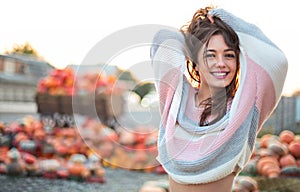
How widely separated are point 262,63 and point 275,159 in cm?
208

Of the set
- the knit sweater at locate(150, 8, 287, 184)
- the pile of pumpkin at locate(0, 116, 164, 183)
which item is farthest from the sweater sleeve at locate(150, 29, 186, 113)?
the pile of pumpkin at locate(0, 116, 164, 183)

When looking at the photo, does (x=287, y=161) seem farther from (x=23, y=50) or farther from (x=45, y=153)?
(x=23, y=50)

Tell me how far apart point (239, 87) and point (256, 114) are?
66 mm

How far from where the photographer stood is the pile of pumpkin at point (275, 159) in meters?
2.96

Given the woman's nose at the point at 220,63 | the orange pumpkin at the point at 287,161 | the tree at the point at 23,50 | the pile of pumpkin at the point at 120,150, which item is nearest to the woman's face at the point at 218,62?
the woman's nose at the point at 220,63

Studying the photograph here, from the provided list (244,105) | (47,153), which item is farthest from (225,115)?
(47,153)

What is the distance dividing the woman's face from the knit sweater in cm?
2

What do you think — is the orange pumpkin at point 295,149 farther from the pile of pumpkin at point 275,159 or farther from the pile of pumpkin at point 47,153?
the pile of pumpkin at point 47,153

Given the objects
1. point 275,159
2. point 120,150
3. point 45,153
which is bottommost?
point 45,153

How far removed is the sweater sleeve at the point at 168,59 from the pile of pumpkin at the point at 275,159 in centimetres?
192

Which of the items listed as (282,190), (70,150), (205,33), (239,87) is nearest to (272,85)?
(239,87)

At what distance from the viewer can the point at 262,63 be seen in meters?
1.07

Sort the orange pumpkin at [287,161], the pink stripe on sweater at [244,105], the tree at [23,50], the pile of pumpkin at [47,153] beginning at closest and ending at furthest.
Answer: the pink stripe on sweater at [244,105] → the pile of pumpkin at [47,153] → the orange pumpkin at [287,161] → the tree at [23,50]

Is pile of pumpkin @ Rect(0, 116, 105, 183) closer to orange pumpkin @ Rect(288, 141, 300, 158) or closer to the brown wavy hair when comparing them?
orange pumpkin @ Rect(288, 141, 300, 158)
